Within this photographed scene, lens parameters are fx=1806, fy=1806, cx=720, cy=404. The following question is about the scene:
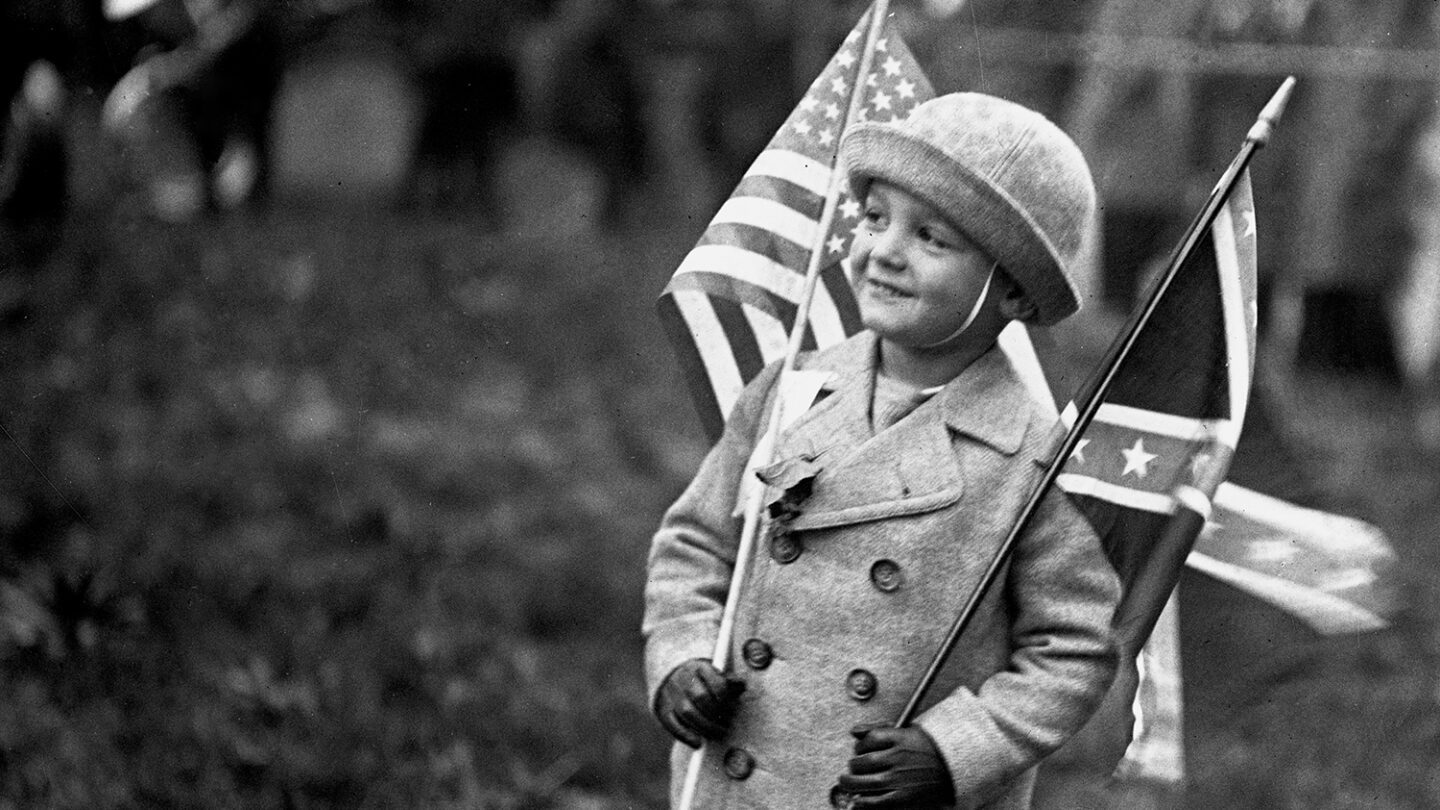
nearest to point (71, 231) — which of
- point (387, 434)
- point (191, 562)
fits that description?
point (387, 434)

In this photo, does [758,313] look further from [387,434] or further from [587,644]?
[387,434]

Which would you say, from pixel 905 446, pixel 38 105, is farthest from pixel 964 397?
pixel 38 105

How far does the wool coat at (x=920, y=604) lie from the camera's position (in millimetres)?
2348

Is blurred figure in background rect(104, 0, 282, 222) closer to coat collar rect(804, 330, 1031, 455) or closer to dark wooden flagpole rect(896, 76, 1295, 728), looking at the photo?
coat collar rect(804, 330, 1031, 455)

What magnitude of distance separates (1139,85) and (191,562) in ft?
12.7

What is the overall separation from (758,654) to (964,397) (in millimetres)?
446

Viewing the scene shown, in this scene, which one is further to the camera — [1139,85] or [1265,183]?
[1265,183]

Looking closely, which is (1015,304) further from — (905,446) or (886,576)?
(886,576)

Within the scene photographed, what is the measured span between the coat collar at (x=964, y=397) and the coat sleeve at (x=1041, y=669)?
0.38 feet

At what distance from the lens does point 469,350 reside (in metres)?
7.43

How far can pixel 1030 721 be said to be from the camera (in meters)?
2.33

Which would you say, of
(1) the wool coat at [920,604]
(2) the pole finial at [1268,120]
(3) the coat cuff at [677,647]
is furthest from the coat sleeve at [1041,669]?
(2) the pole finial at [1268,120]

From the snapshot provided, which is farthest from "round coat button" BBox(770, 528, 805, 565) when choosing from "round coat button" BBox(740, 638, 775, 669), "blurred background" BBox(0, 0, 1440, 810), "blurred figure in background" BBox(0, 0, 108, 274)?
"blurred figure in background" BBox(0, 0, 108, 274)

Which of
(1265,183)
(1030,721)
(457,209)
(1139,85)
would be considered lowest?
(457,209)
